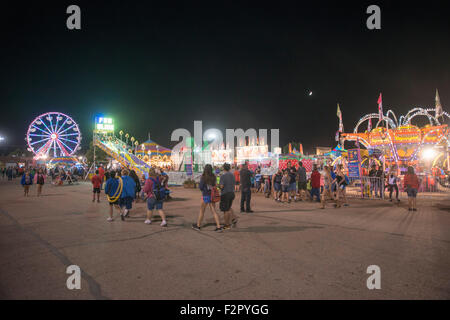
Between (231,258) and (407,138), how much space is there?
948 inches

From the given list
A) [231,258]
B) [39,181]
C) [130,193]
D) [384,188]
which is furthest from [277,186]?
[39,181]

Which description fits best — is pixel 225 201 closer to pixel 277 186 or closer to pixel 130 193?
pixel 130 193

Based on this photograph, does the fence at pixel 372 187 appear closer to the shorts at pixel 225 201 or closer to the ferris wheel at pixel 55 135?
the shorts at pixel 225 201

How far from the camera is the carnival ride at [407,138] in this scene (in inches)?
756

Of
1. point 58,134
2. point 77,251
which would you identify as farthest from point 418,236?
point 58,134

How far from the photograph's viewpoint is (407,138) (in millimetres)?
22703

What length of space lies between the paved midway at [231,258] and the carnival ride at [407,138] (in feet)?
44.5

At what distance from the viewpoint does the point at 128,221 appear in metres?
8.05

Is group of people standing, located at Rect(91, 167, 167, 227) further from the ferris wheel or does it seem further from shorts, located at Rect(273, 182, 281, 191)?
the ferris wheel

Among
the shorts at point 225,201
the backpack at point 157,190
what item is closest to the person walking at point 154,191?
the backpack at point 157,190

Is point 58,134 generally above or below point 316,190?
above

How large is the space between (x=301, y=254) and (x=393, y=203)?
860 cm

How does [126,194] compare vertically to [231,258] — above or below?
above
